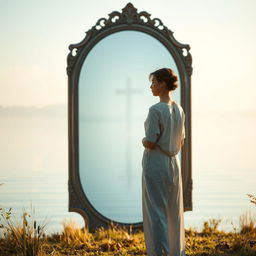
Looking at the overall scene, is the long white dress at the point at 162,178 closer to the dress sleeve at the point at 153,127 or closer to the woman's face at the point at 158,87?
the dress sleeve at the point at 153,127

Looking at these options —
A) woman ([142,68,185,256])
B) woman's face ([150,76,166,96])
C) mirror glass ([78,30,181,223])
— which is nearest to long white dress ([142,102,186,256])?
woman ([142,68,185,256])

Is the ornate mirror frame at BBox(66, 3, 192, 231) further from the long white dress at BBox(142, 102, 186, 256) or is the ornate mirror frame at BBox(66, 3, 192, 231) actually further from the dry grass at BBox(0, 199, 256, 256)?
the long white dress at BBox(142, 102, 186, 256)

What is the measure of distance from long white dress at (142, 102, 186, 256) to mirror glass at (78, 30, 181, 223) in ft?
5.29

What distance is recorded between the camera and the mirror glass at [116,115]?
576 cm

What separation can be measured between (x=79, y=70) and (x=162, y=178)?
212 cm

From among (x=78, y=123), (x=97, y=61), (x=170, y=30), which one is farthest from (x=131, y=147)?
(x=170, y=30)

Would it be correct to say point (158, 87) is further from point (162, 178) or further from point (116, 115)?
point (116, 115)

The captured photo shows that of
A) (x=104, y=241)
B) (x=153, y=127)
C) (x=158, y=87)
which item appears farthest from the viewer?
(x=104, y=241)

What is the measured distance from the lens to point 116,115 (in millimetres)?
5848

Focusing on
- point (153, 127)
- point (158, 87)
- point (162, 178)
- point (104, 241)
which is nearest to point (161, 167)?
point (162, 178)

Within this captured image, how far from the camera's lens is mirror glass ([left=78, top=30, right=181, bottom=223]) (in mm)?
5758

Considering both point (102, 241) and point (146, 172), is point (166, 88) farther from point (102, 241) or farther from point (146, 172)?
point (102, 241)

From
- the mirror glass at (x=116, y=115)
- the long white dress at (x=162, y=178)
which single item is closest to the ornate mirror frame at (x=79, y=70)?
the mirror glass at (x=116, y=115)

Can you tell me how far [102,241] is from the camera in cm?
539
